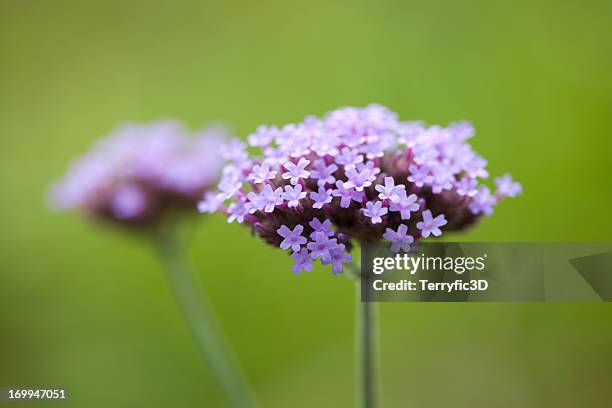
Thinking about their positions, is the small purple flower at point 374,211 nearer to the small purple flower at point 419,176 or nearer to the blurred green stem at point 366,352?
the small purple flower at point 419,176

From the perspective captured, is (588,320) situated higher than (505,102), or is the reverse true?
(505,102)

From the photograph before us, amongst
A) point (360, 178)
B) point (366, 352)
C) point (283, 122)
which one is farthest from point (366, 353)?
point (283, 122)

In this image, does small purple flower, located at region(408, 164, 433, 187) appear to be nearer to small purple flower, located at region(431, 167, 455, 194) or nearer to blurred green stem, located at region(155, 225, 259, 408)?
small purple flower, located at region(431, 167, 455, 194)

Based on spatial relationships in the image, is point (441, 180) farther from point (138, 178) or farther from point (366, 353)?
point (138, 178)

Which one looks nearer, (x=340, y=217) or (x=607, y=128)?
(x=340, y=217)

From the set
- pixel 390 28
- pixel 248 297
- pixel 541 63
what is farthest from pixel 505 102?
pixel 248 297

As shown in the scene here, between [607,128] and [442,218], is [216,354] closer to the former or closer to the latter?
[442,218]

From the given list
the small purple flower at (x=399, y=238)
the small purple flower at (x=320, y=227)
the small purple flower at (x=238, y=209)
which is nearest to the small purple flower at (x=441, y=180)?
the small purple flower at (x=399, y=238)
